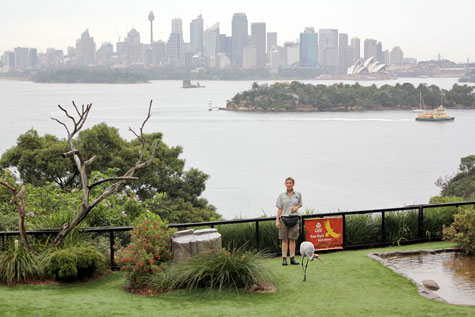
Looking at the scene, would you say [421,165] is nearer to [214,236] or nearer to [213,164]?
[213,164]

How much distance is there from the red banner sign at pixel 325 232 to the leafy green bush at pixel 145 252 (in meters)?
3.05

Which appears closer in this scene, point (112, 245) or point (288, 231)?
point (112, 245)

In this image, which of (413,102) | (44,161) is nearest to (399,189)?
(44,161)

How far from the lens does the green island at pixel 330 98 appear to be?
177m

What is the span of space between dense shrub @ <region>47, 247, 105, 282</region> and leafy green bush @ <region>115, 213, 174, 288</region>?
0.45 meters

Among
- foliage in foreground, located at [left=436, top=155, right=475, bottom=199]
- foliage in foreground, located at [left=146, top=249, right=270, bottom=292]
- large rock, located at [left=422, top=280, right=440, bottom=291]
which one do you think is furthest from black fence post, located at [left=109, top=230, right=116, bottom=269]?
foliage in foreground, located at [left=436, top=155, right=475, bottom=199]

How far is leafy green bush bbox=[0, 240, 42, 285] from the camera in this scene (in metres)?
9.02

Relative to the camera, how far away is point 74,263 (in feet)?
29.6

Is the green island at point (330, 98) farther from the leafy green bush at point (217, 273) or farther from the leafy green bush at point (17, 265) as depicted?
the leafy green bush at point (217, 273)

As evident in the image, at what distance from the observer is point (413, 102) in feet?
595

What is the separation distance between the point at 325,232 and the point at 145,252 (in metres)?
3.92

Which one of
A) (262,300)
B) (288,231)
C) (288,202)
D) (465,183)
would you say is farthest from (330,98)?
(262,300)

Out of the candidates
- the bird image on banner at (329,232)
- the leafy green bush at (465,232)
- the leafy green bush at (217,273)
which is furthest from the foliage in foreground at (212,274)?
the leafy green bush at (465,232)

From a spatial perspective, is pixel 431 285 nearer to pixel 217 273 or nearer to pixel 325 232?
pixel 325 232
